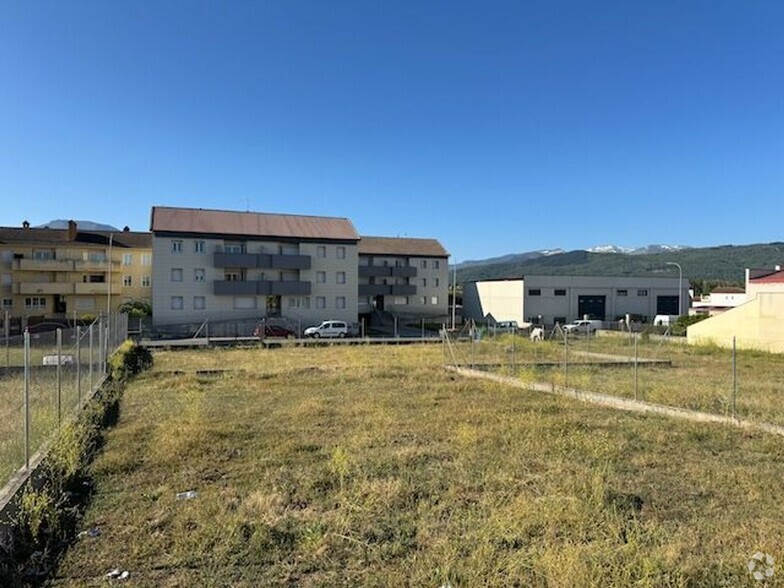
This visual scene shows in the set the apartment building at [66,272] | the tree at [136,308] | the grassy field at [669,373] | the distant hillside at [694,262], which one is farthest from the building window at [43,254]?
the distant hillside at [694,262]

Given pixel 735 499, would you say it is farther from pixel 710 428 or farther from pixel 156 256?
pixel 156 256

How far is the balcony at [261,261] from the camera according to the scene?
46.9m

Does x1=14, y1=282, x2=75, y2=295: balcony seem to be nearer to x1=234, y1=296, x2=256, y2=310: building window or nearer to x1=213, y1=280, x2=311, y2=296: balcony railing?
x1=213, y1=280, x2=311, y2=296: balcony railing

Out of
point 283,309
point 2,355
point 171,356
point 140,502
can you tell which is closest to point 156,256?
point 283,309

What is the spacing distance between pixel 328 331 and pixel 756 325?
2825cm

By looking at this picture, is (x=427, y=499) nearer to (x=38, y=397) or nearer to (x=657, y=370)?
(x=38, y=397)

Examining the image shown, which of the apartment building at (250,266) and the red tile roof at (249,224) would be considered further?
the red tile roof at (249,224)

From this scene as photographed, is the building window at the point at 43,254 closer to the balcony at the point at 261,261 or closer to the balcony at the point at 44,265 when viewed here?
the balcony at the point at 44,265

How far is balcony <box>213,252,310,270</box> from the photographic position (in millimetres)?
46866

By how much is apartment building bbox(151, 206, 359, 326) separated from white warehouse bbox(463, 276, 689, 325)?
17.2 metres

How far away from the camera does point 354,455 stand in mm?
8500

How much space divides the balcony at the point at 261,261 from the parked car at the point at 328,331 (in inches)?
286

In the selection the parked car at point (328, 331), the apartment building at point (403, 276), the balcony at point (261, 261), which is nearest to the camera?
the parked car at point (328, 331)

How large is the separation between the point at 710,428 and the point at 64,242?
5648 cm
